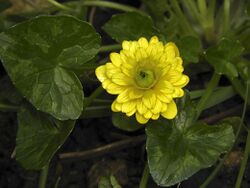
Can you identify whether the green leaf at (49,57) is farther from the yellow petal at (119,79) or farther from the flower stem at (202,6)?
the flower stem at (202,6)

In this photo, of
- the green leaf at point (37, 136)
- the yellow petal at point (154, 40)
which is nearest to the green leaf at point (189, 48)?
the yellow petal at point (154, 40)

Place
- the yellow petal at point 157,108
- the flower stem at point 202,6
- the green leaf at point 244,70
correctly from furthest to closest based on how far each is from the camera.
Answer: the flower stem at point 202,6
the green leaf at point 244,70
the yellow petal at point 157,108

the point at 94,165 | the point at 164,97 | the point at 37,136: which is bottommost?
the point at 94,165

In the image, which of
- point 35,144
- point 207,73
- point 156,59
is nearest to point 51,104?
point 35,144

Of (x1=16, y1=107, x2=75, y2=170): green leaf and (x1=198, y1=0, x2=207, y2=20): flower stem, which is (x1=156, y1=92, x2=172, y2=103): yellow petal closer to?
(x1=16, y1=107, x2=75, y2=170): green leaf

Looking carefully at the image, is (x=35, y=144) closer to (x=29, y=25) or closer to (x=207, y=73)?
(x=29, y=25)

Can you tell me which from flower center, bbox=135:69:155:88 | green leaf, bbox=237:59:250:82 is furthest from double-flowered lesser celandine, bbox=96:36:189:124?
green leaf, bbox=237:59:250:82

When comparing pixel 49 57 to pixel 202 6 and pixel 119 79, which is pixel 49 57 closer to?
pixel 119 79

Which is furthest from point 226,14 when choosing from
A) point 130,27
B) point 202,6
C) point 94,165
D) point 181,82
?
point 94,165
